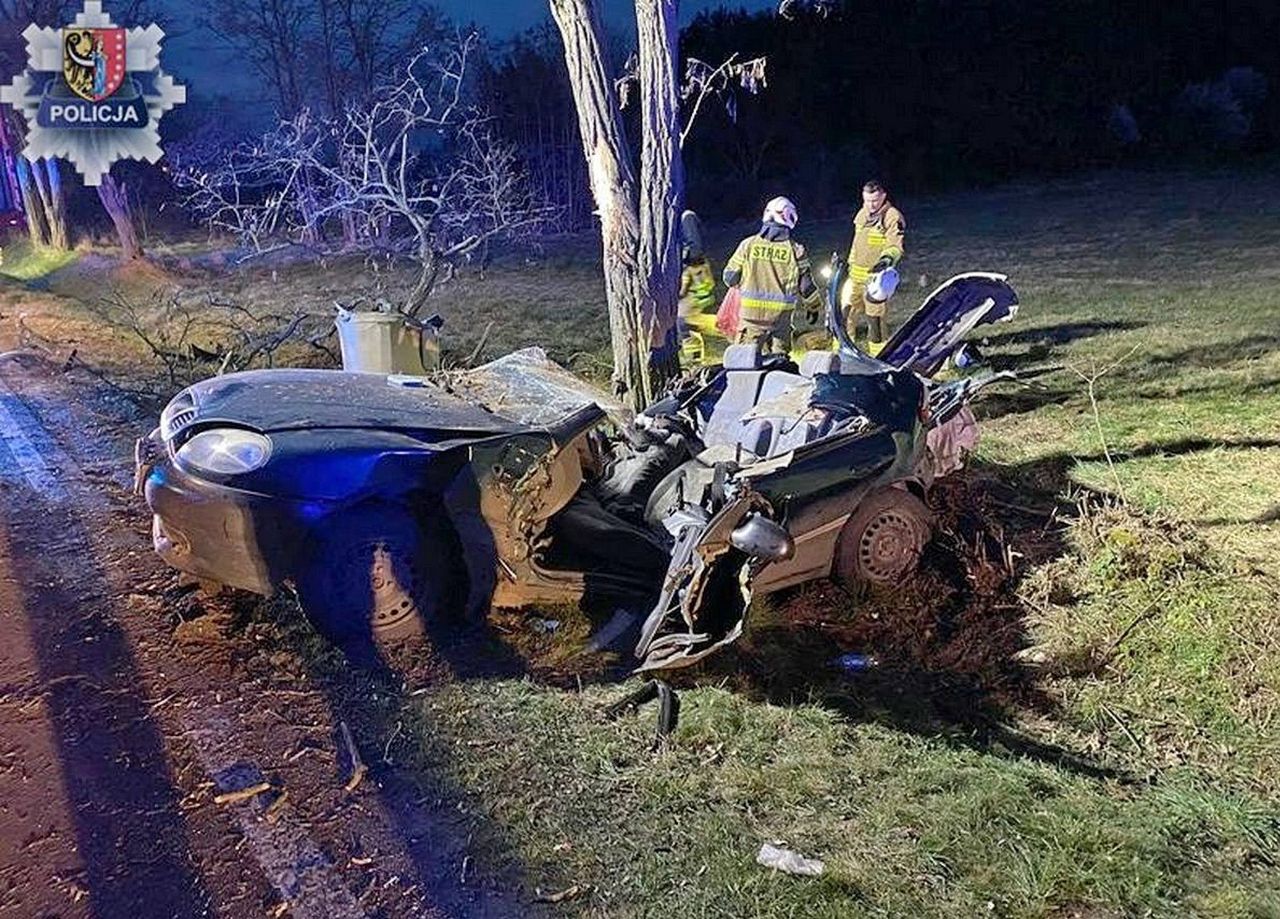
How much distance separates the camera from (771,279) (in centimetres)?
702

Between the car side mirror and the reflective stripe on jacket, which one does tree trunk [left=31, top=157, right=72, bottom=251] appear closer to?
the reflective stripe on jacket

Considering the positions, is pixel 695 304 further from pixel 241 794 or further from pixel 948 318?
pixel 241 794

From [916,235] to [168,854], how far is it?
17.5 meters

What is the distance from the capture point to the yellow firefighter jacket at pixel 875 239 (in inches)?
339

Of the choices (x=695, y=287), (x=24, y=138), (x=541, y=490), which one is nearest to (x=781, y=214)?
(x=695, y=287)

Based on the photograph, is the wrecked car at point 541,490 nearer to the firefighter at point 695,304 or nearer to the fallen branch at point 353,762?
the fallen branch at point 353,762

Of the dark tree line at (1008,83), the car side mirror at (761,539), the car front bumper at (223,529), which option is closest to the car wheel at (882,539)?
the car side mirror at (761,539)

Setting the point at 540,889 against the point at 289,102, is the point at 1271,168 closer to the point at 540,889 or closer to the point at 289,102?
the point at 289,102

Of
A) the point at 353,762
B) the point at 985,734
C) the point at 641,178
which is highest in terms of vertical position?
the point at 641,178

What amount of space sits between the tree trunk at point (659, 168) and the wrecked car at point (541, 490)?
1960mm

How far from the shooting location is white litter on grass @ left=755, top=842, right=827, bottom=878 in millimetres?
2770

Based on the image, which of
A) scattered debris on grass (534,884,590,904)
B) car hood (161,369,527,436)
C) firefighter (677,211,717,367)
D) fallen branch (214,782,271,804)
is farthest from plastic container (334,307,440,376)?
scattered debris on grass (534,884,590,904)

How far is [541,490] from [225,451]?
1.18 m

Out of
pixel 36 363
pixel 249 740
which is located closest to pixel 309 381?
pixel 249 740
